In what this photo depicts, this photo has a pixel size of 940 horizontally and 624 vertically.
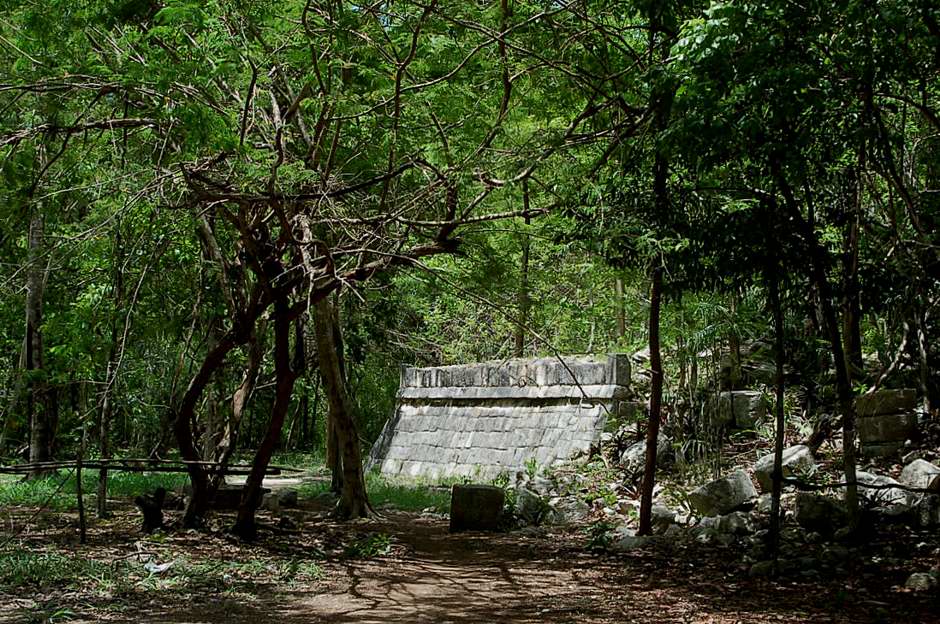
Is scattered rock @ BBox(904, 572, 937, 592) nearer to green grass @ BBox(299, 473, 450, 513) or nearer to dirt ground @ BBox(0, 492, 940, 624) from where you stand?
dirt ground @ BBox(0, 492, 940, 624)

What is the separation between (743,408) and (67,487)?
1018 centimetres

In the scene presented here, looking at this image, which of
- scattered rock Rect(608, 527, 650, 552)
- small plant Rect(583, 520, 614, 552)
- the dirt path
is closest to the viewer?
the dirt path

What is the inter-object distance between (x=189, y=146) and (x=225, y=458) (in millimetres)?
3820

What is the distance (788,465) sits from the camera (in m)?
9.36

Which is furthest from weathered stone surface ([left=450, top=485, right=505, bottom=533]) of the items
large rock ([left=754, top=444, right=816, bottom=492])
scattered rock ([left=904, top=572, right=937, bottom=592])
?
scattered rock ([left=904, top=572, right=937, bottom=592])

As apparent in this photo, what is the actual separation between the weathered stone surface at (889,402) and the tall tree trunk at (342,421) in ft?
19.1

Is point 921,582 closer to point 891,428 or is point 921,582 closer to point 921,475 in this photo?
point 921,475

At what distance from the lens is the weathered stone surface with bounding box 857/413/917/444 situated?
938 centimetres

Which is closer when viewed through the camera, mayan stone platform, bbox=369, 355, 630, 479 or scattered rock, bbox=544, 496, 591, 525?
scattered rock, bbox=544, 496, 591, 525

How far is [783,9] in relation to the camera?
5457mm

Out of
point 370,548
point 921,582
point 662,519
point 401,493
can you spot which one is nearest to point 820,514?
point 921,582

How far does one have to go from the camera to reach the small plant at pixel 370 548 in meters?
8.52

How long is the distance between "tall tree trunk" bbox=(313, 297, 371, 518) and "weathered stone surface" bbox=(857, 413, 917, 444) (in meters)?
5.80

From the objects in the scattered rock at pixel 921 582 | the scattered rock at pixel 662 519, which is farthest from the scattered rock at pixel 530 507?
the scattered rock at pixel 921 582
